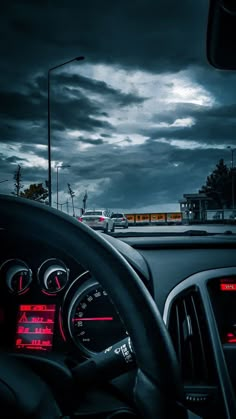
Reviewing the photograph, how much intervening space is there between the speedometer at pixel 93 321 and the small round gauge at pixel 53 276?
0.44ft

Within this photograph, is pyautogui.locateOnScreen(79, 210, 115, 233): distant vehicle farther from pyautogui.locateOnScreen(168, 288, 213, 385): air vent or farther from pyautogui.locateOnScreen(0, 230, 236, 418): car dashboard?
pyautogui.locateOnScreen(168, 288, 213, 385): air vent

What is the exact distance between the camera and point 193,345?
280 cm

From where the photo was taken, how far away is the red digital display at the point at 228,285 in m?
2.97

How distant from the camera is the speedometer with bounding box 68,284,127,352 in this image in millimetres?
2561

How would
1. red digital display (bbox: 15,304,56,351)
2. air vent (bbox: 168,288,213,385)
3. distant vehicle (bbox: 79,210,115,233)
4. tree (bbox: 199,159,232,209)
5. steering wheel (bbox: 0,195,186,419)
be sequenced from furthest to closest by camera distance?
tree (bbox: 199,159,232,209) → distant vehicle (bbox: 79,210,115,233) → air vent (bbox: 168,288,213,385) → red digital display (bbox: 15,304,56,351) → steering wheel (bbox: 0,195,186,419)

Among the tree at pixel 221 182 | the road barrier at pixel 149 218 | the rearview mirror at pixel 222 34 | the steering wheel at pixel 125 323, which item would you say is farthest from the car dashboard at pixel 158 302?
the tree at pixel 221 182

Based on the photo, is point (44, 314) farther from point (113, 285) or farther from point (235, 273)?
point (113, 285)

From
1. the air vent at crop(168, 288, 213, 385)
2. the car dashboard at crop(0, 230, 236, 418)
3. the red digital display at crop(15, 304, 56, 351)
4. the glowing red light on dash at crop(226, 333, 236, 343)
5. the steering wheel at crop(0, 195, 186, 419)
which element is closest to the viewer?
the steering wheel at crop(0, 195, 186, 419)

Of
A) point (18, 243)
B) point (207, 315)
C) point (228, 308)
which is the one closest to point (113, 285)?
point (18, 243)

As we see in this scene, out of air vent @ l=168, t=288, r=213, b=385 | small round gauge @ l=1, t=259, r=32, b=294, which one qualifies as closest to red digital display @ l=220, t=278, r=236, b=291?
air vent @ l=168, t=288, r=213, b=385

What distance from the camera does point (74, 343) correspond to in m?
2.51

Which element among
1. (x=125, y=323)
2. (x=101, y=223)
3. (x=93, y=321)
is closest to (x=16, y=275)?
(x=93, y=321)

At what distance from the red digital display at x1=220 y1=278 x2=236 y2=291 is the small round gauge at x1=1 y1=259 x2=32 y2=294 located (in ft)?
3.78

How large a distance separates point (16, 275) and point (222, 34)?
4.96ft
